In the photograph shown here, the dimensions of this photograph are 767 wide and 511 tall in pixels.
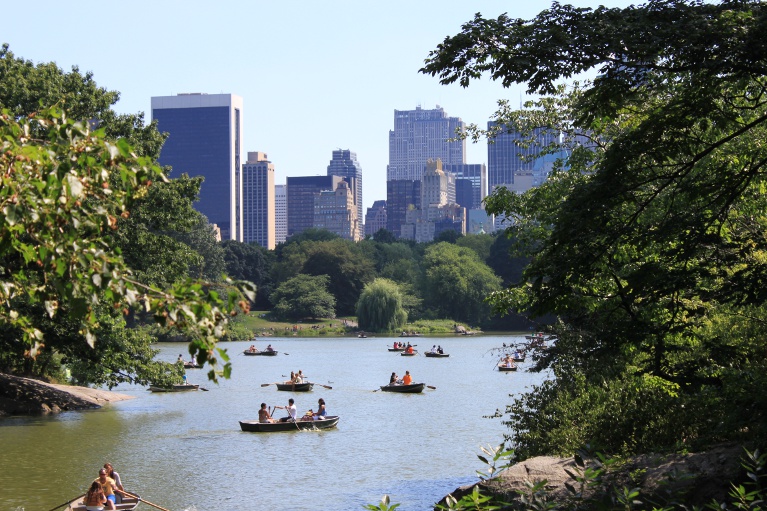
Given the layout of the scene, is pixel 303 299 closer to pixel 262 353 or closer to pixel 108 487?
pixel 262 353

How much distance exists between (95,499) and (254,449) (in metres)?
10.1

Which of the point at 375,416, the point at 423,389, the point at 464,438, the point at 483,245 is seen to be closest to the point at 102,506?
the point at 464,438

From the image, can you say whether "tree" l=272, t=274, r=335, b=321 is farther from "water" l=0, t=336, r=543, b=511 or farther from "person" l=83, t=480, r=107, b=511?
"person" l=83, t=480, r=107, b=511

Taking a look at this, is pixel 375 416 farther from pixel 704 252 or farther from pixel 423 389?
pixel 704 252

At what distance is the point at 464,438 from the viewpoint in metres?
27.0

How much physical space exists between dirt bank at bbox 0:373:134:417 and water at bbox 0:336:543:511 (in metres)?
0.73

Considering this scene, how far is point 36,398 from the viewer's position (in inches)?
1196

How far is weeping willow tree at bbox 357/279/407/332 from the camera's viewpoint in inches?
3561

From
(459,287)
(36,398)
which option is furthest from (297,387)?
(459,287)

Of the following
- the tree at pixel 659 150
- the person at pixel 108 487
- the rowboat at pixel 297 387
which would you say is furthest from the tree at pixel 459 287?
the tree at pixel 659 150

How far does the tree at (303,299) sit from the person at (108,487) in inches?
3321

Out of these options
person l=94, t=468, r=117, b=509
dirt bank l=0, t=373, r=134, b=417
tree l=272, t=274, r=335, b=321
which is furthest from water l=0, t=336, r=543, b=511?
tree l=272, t=274, r=335, b=321

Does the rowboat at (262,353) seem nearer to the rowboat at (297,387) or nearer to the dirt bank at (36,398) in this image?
the rowboat at (297,387)

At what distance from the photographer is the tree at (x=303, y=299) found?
331 ft
